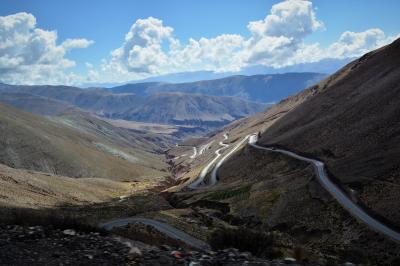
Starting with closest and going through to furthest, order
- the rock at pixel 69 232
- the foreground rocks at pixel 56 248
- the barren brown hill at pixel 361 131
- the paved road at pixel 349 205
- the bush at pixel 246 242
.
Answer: the foreground rocks at pixel 56 248
the rock at pixel 69 232
the bush at pixel 246 242
the paved road at pixel 349 205
the barren brown hill at pixel 361 131

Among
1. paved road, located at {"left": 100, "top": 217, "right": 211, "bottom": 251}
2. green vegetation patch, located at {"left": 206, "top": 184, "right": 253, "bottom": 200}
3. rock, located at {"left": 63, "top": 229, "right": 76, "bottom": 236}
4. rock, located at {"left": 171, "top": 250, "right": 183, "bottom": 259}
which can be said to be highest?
rock, located at {"left": 63, "top": 229, "right": 76, "bottom": 236}

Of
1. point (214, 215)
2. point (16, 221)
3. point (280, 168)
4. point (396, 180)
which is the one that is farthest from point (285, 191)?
point (16, 221)

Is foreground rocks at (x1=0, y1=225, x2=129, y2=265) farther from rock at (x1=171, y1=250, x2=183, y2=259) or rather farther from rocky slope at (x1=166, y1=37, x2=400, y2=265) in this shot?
rocky slope at (x1=166, y1=37, x2=400, y2=265)

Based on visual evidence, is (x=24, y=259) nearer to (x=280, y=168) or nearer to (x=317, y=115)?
(x=280, y=168)

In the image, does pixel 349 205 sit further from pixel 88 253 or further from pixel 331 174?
pixel 88 253

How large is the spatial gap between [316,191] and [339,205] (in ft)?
29.8

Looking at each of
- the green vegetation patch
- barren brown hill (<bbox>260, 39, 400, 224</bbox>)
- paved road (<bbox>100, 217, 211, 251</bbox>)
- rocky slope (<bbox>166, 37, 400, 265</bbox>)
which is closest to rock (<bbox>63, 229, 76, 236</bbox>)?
rocky slope (<bbox>166, 37, 400, 265</bbox>)

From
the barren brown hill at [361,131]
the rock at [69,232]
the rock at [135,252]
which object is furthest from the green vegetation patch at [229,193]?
the rock at [135,252]

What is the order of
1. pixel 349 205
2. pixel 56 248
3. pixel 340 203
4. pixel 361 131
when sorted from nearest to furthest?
pixel 56 248 → pixel 349 205 → pixel 340 203 → pixel 361 131

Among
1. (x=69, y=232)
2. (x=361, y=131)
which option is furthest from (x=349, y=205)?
(x=69, y=232)

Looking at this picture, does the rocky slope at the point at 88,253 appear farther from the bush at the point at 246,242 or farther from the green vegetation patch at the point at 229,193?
the green vegetation patch at the point at 229,193

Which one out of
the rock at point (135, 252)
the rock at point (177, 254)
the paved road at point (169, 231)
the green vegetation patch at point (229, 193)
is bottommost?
Answer: the green vegetation patch at point (229, 193)

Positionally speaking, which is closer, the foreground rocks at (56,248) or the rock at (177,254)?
the foreground rocks at (56,248)

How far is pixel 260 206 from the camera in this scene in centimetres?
7544
